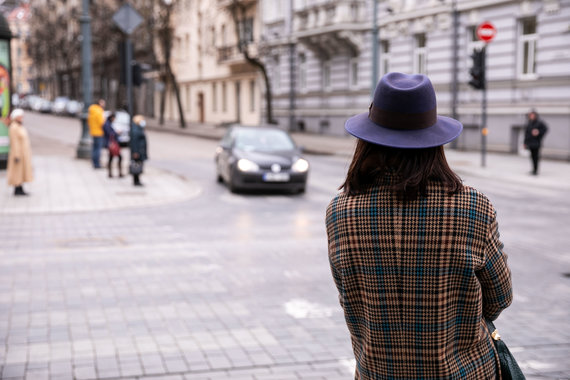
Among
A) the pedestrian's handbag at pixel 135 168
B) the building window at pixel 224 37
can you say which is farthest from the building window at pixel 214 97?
the pedestrian's handbag at pixel 135 168

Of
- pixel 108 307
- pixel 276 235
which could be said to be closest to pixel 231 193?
pixel 276 235

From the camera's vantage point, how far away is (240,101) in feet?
162

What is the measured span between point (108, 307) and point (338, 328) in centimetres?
208

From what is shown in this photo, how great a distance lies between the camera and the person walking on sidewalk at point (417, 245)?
234 cm

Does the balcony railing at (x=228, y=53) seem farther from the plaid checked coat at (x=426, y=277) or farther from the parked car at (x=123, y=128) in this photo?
the plaid checked coat at (x=426, y=277)

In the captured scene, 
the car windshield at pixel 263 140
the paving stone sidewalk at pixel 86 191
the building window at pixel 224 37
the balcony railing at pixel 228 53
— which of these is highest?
the building window at pixel 224 37

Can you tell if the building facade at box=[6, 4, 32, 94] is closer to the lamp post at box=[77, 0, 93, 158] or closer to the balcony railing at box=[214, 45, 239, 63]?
the balcony railing at box=[214, 45, 239, 63]

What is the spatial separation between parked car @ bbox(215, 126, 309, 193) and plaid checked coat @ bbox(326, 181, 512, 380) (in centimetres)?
1343

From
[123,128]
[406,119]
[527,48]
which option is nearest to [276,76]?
[123,128]

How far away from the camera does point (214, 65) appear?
53.7 m

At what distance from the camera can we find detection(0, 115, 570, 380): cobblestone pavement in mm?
5410

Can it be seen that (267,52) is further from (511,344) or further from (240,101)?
(511,344)

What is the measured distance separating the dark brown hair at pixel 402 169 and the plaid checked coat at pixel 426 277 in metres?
0.03

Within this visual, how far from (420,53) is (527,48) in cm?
609
